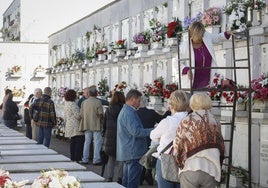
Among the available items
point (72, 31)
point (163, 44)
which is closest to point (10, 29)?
point (72, 31)

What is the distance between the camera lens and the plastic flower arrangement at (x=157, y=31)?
1188 cm

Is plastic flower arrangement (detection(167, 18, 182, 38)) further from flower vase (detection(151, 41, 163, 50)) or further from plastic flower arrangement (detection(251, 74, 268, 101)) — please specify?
plastic flower arrangement (detection(251, 74, 268, 101))

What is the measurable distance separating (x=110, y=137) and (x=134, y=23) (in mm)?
5243

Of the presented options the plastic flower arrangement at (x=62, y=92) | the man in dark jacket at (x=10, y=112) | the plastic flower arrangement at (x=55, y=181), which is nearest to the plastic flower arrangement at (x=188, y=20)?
the plastic flower arrangement at (x=55, y=181)

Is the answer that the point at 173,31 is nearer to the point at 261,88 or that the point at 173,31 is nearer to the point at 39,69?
the point at 261,88

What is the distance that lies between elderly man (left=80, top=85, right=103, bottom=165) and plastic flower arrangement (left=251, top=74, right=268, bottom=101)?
508 centimetres

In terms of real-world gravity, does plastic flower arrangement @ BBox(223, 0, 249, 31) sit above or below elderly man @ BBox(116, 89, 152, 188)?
above

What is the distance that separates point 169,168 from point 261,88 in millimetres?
2137

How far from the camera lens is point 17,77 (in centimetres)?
2720

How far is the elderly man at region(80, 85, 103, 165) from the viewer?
12.8m

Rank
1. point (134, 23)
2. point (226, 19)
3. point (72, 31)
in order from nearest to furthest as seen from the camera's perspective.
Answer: point (226, 19) → point (134, 23) → point (72, 31)

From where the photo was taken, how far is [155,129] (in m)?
6.84

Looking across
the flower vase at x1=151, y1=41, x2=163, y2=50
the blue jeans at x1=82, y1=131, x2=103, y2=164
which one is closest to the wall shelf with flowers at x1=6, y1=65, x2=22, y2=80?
the blue jeans at x1=82, y1=131, x2=103, y2=164

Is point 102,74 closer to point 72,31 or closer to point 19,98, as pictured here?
point 72,31
